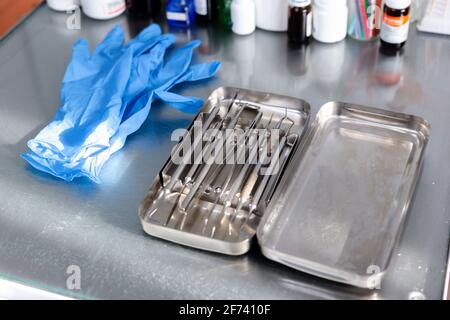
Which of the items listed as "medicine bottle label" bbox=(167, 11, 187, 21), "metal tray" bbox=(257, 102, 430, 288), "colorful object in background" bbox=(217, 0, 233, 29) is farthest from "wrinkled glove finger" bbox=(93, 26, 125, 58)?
"metal tray" bbox=(257, 102, 430, 288)

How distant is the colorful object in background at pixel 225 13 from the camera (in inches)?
55.4

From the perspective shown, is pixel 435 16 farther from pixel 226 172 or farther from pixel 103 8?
pixel 103 8

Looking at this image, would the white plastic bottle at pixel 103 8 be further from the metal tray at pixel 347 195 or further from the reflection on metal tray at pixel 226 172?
the metal tray at pixel 347 195

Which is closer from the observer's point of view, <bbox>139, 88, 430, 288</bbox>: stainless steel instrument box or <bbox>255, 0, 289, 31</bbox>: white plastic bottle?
<bbox>139, 88, 430, 288</bbox>: stainless steel instrument box

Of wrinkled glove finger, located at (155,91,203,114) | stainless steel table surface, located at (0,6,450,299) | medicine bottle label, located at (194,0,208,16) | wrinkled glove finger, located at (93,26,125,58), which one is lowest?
stainless steel table surface, located at (0,6,450,299)

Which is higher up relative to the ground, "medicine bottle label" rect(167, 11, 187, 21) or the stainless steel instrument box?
"medicine bottle label" rect(167, 11, 187, 21)

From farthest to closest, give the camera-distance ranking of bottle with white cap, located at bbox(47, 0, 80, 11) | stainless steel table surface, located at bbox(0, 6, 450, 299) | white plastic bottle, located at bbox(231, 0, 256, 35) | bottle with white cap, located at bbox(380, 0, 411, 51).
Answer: bottle with white cap, located at bbox(47, 0, 80, 11)
white plastic bottle, located at bbox(231, 0, 256, 35)
bottle with white cap, located at bbox(380, 0, 411, 51)
stainless steel table surface, located at bbox(0, 6, 450, 299)

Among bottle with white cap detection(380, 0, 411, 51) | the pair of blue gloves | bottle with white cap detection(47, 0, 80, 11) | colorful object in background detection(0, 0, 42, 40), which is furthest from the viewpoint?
colorful object in background detection(0, 0, 42, 40)

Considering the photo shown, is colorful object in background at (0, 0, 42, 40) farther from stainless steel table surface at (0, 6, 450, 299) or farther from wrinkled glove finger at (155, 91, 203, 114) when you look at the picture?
wrinkled glove finger at (155, 91, 203, 114)

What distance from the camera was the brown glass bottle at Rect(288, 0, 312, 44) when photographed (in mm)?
1290

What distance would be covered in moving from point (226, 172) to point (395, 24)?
1.55ft

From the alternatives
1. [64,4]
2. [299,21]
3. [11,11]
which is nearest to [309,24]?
[299,21]

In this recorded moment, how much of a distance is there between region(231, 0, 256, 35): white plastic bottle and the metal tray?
1.05 feet
